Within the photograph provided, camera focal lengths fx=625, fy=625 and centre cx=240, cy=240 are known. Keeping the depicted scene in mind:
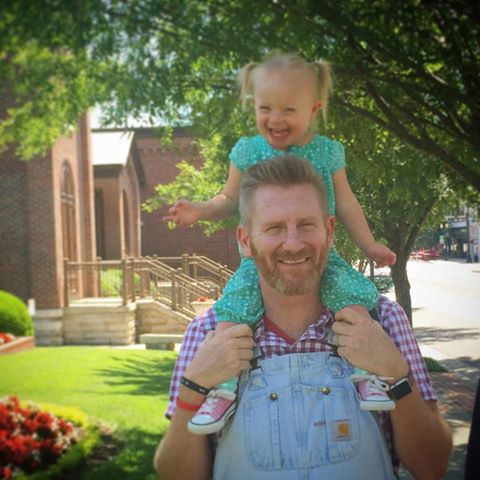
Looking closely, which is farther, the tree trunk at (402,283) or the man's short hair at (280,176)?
the tree trunk at (402,283)

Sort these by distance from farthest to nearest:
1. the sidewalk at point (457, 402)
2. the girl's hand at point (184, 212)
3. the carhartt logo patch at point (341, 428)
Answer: the sidewalk at point (457, 402) → the girl's hand at point (184, 212) → the carhartt logo patch at point (341, 428)

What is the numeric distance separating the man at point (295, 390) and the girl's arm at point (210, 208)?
7.4 inches

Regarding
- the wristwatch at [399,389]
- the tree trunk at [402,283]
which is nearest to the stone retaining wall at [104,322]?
the wristwatch at [399,389]

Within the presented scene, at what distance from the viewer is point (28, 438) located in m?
2.17

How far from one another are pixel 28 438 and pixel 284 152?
132 centimetres

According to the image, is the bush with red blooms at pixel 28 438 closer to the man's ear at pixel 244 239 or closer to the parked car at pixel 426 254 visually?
the man's ear at pixel 244 239

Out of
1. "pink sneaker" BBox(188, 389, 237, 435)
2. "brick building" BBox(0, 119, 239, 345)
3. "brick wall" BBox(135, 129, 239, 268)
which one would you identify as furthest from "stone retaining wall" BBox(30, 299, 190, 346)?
"pink sneaker" BBox(188, 389, 237, 435)

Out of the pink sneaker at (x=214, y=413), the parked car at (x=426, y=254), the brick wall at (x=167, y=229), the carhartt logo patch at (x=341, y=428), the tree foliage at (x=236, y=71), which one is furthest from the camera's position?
the parked car at (x=426, y=254)

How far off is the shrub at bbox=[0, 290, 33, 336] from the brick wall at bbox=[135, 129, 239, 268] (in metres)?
0.59

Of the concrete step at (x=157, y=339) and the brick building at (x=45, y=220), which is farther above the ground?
the brick building at (x=45, y=220)

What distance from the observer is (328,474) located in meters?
1.84

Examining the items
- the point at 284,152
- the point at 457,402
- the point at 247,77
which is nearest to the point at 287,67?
the point at 247,77

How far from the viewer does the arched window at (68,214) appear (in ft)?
7.23

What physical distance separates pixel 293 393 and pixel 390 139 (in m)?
3.06
